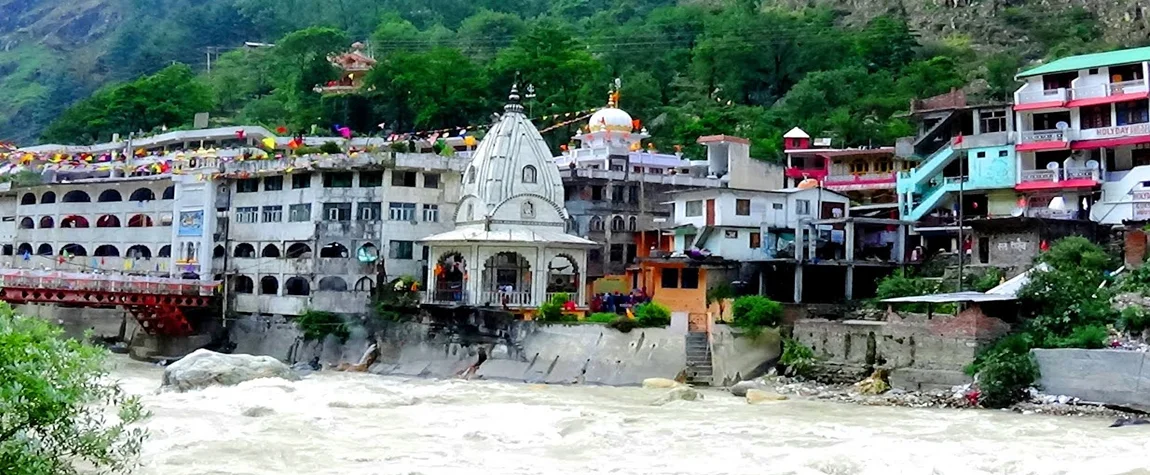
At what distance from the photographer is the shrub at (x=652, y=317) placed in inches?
1681

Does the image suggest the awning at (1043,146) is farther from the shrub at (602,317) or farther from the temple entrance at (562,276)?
the temple entrance at (562,276)

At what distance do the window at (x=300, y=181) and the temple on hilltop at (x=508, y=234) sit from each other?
7034 mm

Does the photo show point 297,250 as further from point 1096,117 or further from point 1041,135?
point 1096,117

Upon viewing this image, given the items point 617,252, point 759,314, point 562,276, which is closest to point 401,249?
point 562,276

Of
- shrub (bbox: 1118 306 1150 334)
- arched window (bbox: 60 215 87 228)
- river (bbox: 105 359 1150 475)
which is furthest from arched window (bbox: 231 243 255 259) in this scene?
shrub (bbox: 1118 306 1150 334)

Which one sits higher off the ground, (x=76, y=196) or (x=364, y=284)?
(x=76, y=196)

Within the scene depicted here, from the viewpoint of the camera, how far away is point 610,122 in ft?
197

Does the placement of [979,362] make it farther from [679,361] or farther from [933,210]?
[933,210]

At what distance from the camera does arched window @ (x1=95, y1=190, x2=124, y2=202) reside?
63.9m

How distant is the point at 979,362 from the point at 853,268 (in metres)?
12.4

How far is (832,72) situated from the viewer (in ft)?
238

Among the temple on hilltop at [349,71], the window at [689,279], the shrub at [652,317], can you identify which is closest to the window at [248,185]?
the window at [689,279]

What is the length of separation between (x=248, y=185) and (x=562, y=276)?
613 inches

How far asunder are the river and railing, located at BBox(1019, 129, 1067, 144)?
1804 cm
